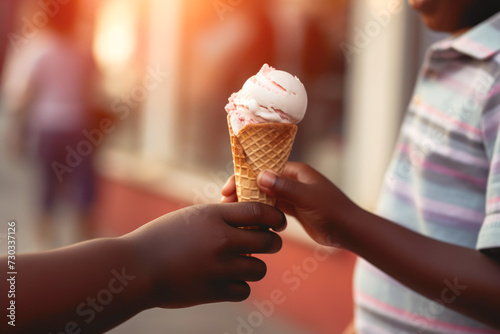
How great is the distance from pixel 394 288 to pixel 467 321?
233 millimetres

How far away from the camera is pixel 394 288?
180 centimetres

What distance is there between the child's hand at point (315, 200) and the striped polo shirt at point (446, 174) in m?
0.32

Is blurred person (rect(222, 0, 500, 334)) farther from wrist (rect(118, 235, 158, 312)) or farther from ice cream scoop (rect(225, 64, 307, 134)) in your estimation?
wrist (rect(118, 235, 158, 312))

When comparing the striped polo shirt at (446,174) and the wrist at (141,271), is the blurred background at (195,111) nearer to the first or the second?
the striped polo shirt at (446,174)

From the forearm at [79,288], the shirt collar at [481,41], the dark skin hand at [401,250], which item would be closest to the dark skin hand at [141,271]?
the forearm at [79,288]

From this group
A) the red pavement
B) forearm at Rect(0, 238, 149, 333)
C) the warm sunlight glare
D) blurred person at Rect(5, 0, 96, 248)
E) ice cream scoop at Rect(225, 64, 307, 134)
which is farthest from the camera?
the warm sunlight glare

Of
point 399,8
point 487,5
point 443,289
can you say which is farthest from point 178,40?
point 443,289

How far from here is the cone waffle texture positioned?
1.53 m

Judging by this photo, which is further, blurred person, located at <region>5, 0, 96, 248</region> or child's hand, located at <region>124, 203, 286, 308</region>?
blurred person, located at <region>5, 0, 96, 248</region>

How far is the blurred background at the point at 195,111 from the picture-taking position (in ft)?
13.5

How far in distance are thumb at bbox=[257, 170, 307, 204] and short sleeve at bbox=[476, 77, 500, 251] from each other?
0.48m

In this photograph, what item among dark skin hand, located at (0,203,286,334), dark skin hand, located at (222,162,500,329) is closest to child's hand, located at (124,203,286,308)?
dark skin hand, located at (0,203,286,334)

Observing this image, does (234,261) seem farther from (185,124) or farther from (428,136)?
(185,124)

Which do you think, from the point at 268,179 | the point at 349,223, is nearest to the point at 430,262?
the point at 349,223
